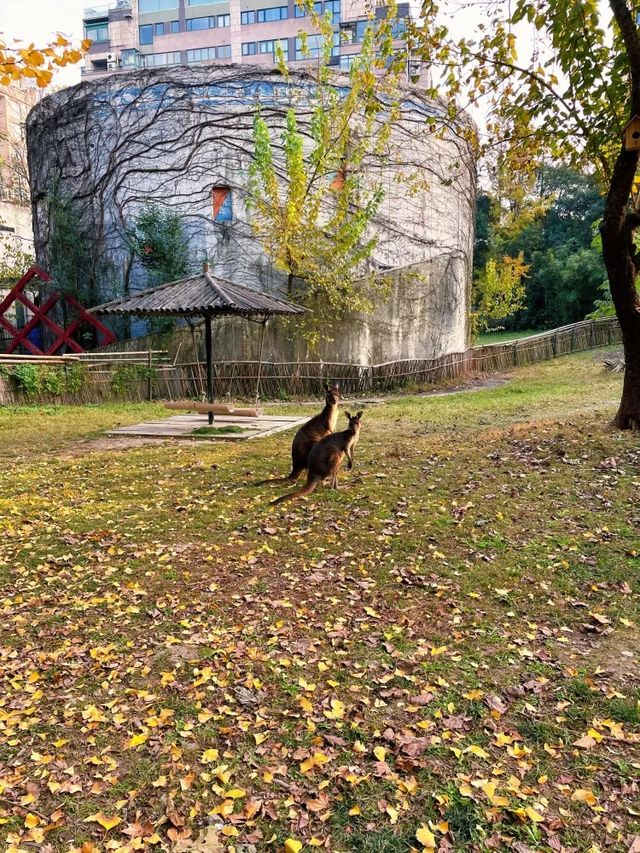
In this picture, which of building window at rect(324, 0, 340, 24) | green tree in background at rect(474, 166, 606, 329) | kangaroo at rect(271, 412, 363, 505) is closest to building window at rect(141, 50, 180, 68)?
building window at rect(324, 0, 340, 24)

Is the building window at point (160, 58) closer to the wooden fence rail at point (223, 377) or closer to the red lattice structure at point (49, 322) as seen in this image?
the red lattice structure at point (49, 322)

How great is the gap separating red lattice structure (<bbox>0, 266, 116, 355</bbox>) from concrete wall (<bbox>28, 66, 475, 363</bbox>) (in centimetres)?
174

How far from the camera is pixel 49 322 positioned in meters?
21.1

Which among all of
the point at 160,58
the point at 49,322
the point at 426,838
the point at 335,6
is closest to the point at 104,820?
the point at 426,838

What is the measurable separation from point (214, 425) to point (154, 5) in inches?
2082

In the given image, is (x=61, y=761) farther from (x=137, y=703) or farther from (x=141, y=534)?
(x=141, y=534)

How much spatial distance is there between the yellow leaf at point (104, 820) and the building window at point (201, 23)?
59057 mm

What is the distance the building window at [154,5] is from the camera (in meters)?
50.5

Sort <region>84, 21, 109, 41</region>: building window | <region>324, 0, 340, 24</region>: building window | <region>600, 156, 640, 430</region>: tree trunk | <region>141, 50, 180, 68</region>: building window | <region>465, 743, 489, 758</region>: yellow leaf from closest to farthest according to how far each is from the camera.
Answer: <region>465, 743, 489, 758</region>: yellow leaf
<region>600, 156, 640, 430</region>: tree trunk
<region>324, 0, 340, 24</region>: building window
<region>141, 50, 180, 68</region>: building window
<region>84, 21, 109, 41</region>: building window

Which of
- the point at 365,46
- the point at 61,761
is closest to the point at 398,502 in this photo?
the point at 61,761

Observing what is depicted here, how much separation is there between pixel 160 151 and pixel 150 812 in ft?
70.0

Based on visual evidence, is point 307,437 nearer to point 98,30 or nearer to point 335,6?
point 335,6

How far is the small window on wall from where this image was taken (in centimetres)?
2042

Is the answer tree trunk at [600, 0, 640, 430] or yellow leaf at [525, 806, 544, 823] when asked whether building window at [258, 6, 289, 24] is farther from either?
yellow leaf at [525, 806, 544, 823]
